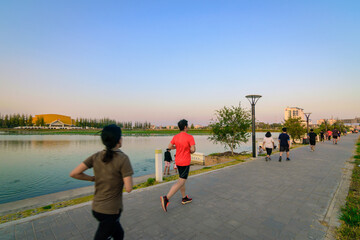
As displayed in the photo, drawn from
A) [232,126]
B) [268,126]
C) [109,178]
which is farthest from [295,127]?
[268,126]

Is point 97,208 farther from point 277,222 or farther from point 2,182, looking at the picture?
point 2,182

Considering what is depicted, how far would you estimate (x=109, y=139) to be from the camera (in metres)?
1.77

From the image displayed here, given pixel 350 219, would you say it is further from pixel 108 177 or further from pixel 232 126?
pixel 232 126

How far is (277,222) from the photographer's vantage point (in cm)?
325

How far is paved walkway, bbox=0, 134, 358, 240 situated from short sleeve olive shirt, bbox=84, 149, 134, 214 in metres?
1.37

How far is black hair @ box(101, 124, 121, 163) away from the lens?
175 centimetres

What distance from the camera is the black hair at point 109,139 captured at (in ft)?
5.75

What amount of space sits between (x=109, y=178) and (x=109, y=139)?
1.29ft

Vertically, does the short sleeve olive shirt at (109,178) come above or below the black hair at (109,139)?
below

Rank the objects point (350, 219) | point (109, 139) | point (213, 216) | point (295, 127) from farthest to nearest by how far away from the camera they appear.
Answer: point (295, 127), point (213, 216), point (350, 219), point (109, 139)

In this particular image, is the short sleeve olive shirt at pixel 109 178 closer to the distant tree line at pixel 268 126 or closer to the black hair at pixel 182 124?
the black hair at pixel 182 124

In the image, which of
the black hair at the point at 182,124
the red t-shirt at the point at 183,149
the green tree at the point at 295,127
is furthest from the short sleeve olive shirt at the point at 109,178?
the green tree at the point at 295,127

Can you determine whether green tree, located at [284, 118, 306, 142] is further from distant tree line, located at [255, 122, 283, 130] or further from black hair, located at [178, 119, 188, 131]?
distant tree line, located at [255, 122, 283, 130]

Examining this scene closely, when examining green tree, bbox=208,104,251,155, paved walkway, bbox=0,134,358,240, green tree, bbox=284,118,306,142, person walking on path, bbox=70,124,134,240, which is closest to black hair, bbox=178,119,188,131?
paved walkway, bbox=0,134,358,240
